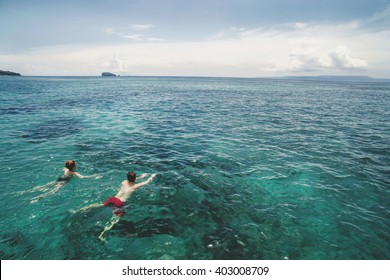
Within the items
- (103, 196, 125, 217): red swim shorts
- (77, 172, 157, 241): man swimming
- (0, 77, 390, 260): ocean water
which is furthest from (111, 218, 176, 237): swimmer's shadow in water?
(103, 196, 125, 217): red swim shorts

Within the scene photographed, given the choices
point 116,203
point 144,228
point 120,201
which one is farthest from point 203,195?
point 116,203

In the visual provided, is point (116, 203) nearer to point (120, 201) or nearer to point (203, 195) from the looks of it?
point (120, 201)

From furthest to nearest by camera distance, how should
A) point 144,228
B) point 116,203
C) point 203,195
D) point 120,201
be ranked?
point 203,195, point 120,201, point 116,203, point 144,228

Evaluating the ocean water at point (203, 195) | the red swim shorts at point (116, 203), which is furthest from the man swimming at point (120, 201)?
the ocean water at point (203, 195)

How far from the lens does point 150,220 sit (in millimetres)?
10477

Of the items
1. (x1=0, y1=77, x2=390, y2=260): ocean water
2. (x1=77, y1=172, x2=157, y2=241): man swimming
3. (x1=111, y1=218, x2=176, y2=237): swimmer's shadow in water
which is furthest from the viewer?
(x1=77, y1=172, x2=157, y2=241): man swimming

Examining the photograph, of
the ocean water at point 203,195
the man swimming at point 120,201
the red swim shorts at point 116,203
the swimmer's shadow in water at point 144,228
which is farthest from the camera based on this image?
the red swim shorts at point 116,203

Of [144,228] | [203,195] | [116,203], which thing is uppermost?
[116,203]

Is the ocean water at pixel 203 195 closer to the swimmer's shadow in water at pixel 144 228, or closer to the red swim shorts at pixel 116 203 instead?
the swimmer's shadow in water at pixel 144 228

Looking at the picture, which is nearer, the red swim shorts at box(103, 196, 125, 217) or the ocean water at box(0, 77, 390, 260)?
the ocean water at box(0, 77, 390, 260)

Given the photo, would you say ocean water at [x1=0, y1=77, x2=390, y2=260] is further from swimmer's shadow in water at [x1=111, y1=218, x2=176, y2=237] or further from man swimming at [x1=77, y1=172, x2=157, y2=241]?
man swimming at [x1=77, y1=172, x2=157, y2=241]

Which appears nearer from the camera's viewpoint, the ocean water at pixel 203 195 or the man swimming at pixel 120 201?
the ocean water at pixel 203 195

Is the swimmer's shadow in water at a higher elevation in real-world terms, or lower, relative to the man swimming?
lower
